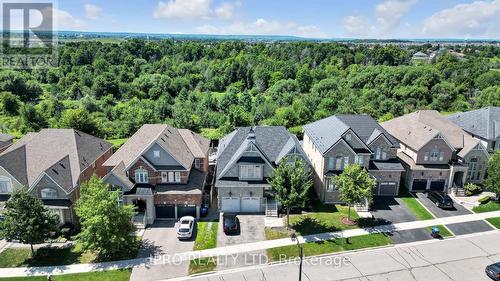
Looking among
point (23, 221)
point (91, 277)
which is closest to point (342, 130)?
point (91, 277)

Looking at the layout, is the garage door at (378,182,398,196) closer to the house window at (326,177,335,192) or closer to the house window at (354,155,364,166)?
the house window at (354,155,364,166)

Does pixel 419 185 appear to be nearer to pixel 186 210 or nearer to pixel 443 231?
pixel 443 231

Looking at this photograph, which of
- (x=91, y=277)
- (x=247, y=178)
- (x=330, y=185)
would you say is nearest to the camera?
(x=91, y=277)

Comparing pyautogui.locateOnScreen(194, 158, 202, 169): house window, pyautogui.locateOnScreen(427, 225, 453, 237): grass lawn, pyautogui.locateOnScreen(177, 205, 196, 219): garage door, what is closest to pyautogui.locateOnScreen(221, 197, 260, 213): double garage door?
pyautogui.locateOnScreen(177, 205, 196, 219): garage door

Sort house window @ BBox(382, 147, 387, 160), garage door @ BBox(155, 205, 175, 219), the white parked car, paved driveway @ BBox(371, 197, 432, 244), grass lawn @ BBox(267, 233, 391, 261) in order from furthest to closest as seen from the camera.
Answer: house window @ BBox(382, 147, 387, 160) → garage door @ BBox(155, 205, 175, 219) → paved driveway @ BBox(371, 197, 432, 244) → the white parked car → grass lawn @ BBox(267, 233, 391, 261)

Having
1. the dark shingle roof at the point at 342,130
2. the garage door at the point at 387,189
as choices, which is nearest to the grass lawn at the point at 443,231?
the garage door at the point at 387,189

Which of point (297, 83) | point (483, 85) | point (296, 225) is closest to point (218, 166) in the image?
point (296, 225)
